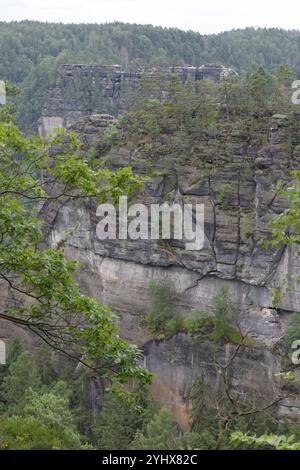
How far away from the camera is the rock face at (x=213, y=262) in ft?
90.9

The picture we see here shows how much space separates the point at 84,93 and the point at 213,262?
46286 mm

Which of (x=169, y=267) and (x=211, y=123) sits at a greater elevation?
(x=211, y=123)

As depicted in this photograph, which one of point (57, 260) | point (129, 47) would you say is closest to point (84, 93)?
point (129, 47)

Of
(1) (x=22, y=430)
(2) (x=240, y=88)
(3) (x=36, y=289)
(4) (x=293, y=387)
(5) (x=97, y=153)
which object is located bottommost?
(4) (x=293, y=387)

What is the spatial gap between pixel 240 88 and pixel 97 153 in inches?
282

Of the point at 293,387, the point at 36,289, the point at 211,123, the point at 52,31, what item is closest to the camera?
the point at 36,289

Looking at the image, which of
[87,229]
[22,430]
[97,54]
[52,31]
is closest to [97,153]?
[87,229]

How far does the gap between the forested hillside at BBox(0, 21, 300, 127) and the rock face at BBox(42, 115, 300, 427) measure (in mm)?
57728

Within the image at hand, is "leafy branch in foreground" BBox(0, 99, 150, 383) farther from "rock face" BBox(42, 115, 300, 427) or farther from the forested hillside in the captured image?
the forested hillside

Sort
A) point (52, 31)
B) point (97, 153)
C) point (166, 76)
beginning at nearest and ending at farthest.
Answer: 1. point (97, 153)
2. point (166, 76)
3. point (52, 31)

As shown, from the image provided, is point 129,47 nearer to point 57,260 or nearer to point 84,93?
point 84,93

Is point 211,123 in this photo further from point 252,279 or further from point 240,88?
point 252,279

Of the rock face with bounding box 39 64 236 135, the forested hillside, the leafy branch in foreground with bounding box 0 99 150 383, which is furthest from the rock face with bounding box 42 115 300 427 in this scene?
the forested hillside

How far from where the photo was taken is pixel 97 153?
108 ft
